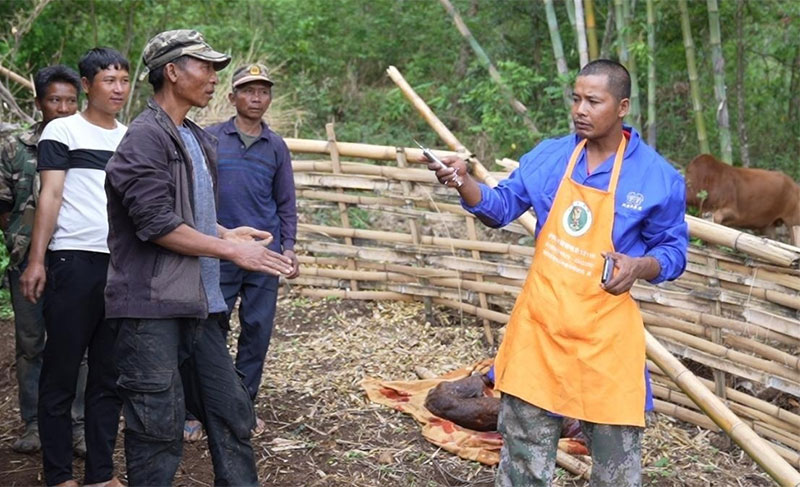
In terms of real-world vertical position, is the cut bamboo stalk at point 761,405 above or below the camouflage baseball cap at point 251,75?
below

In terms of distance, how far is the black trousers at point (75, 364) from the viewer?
143 inches

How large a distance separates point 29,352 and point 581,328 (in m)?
2.61

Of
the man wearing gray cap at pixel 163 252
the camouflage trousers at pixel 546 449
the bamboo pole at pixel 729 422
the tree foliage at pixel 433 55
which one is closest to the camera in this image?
the man wearing gray cap at pixel 163 252

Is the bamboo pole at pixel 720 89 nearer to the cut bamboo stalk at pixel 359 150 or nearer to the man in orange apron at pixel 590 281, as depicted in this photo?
the cut bamboo stalk at pixel 359 150

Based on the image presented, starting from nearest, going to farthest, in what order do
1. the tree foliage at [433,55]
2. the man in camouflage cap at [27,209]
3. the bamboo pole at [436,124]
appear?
1. the man in camouflage cap at [27,209]
2. the bamboo pole at [436,124]
3. the tree foliage at [433,55]

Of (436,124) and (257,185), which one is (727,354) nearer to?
(436,124)

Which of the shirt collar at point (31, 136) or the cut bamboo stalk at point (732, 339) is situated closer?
the shirt collar at point (31, 136)

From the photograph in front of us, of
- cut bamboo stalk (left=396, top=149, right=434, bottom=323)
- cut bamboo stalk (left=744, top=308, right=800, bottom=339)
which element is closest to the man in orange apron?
cut bamboo stalk (left=744, top=308, right=800, bottom=339)

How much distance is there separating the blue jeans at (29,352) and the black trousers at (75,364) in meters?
0.51

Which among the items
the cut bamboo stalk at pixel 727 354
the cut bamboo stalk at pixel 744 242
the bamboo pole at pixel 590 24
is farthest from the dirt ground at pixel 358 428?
the bamboo pole at pixel 590 24

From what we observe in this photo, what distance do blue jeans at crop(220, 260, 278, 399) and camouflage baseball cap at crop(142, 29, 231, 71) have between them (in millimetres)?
1633

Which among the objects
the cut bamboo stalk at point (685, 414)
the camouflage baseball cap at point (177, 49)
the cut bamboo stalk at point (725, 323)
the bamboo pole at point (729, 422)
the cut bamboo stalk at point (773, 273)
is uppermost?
the camouflage baseball cap at point (177, 49)

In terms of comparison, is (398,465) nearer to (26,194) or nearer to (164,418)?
(164,418)

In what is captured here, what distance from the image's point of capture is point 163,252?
3.04 metres
